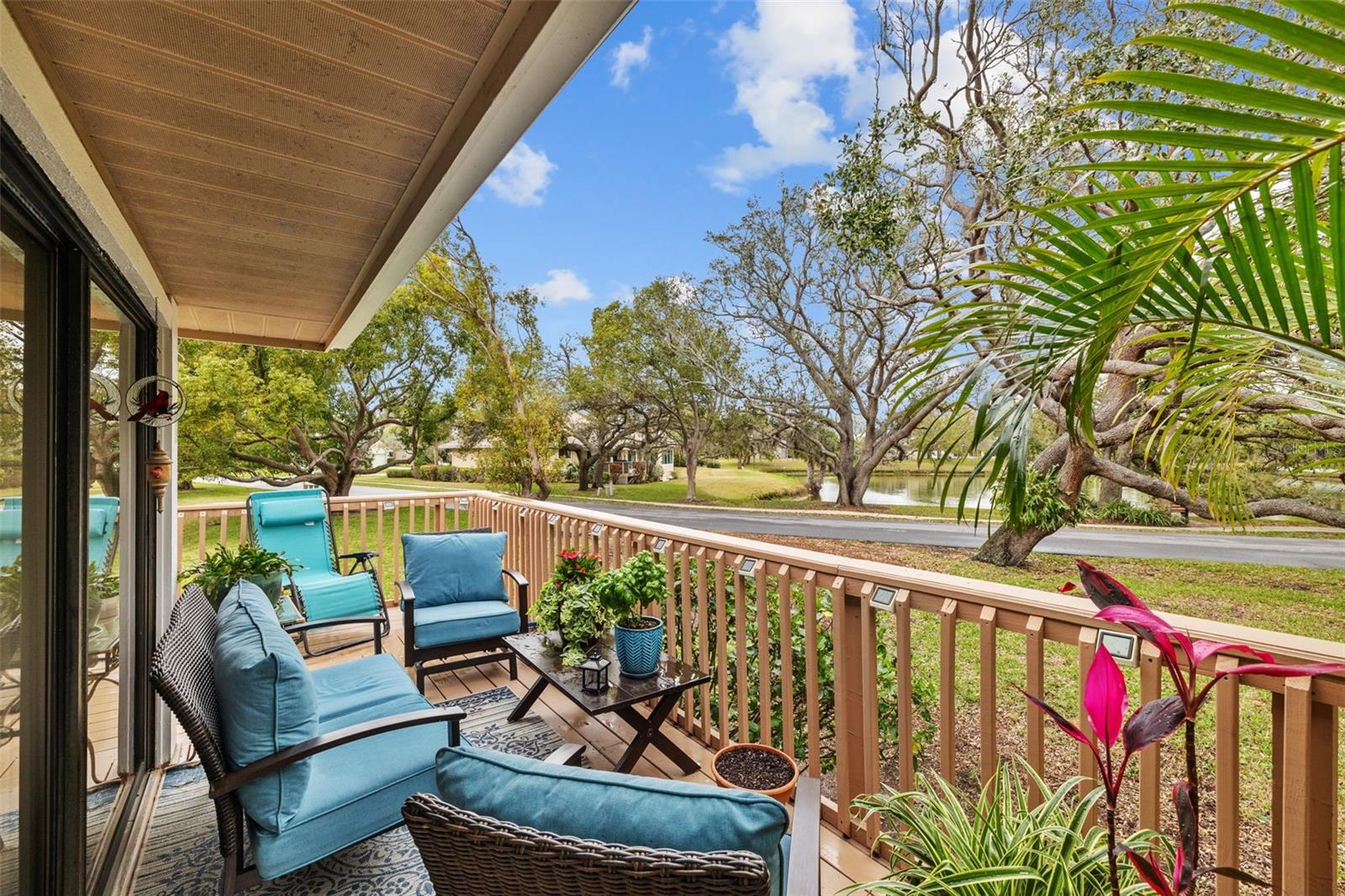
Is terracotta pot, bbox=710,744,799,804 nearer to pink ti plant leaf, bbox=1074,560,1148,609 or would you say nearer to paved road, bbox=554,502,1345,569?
pink ti plant leaf, bbox=1074,560,1148,609

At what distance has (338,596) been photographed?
12.6ft

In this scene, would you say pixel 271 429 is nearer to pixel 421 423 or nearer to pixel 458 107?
pixel 421 423

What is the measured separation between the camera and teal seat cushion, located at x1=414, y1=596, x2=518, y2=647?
3.21 metres

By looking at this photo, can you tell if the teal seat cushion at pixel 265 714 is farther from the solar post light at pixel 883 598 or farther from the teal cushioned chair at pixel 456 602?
the solar post light at pixel 883 598

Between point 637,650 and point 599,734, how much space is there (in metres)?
0.77

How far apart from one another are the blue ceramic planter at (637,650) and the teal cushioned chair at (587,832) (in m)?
1.35

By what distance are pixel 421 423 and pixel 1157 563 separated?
40.9 ft

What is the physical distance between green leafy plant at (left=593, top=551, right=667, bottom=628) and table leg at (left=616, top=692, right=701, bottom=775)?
338 mm

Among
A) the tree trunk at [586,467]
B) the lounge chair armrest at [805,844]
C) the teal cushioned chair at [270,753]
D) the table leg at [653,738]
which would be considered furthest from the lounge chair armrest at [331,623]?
the tree trunk at [586,467]

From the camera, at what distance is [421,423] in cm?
1191

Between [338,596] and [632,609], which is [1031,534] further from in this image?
[338,596]

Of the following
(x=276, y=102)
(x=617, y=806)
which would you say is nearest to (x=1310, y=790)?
(x=617, y=806)

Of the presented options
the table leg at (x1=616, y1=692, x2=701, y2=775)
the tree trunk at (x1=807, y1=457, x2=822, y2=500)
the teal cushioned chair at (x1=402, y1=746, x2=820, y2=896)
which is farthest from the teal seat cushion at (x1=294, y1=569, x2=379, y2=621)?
the tree trunk at (x1=807, y1=457, x2=822, y2=500)

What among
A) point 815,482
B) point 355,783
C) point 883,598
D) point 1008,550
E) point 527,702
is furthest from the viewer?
point 815,482
